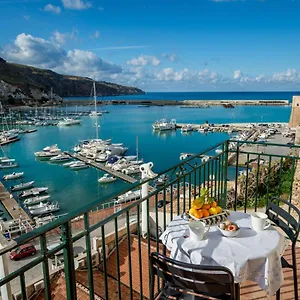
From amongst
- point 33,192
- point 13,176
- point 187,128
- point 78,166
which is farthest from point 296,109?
point 187,128

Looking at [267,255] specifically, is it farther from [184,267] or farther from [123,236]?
[123,236]

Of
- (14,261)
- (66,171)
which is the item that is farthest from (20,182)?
(14,261)

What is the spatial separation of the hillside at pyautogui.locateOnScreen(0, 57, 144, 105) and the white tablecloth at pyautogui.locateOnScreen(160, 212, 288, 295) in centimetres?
9205

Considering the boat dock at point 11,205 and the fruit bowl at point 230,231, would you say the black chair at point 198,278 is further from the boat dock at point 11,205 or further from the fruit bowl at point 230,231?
the boat dock at point 11,205

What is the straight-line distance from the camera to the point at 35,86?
354 ft

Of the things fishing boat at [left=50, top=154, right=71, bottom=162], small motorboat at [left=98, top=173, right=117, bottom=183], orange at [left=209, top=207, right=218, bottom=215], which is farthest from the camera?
fishing boat at [left=50, top=154, right=71, bottom=162]

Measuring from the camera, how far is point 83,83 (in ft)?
534

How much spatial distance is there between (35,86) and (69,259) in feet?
387

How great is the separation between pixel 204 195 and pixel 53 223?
1.26m

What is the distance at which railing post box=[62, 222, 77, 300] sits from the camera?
1.38m

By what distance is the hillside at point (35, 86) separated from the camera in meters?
90.8

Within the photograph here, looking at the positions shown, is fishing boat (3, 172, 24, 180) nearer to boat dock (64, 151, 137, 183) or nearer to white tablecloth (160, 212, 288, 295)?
boat dock (64, 151, 137, 183)

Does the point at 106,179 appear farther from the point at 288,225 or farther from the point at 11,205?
the point at 288,225

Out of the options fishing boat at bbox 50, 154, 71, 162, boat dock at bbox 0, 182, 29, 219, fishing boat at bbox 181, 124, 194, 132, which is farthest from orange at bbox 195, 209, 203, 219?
fishing boat at bbox 181, 124, 194, 132
